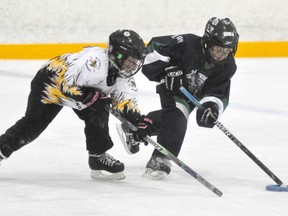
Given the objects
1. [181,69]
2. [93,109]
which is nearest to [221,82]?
[181,69]

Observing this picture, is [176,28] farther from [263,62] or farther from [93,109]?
[93,109]

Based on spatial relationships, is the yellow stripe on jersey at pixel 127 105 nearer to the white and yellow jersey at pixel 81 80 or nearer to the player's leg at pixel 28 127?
the white and yellow jersey at pixel 81 80

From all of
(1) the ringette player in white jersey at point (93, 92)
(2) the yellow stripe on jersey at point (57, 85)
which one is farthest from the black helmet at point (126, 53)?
(2) the yellow stripe on jersey at point (57, 85)

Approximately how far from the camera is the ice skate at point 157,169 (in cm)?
363

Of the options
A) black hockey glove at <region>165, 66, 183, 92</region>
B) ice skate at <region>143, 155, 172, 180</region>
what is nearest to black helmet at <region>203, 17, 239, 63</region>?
black hockey glove at <region>165, 66, 183, 92</region>

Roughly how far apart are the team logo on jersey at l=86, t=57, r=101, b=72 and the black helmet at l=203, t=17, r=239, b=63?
24.4 inches

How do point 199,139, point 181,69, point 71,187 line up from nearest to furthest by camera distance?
1. point 71,187
2. point 181,69
3. point 199,139

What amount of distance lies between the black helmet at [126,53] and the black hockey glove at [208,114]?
0.51 m

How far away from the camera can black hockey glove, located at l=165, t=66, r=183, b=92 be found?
3.76 metres

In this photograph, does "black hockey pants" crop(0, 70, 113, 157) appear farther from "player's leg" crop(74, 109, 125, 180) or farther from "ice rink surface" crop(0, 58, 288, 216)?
"ice rink surface" crop(0, 58, 288, 216)

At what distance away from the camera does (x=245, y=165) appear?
4.00 metres

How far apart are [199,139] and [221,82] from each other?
3.09ft

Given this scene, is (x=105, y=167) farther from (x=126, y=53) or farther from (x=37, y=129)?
(x=126, y=53)

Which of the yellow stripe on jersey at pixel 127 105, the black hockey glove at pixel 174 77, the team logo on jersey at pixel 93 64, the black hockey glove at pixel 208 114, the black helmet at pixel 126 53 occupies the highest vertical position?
the black helmet at pixel 126 53
